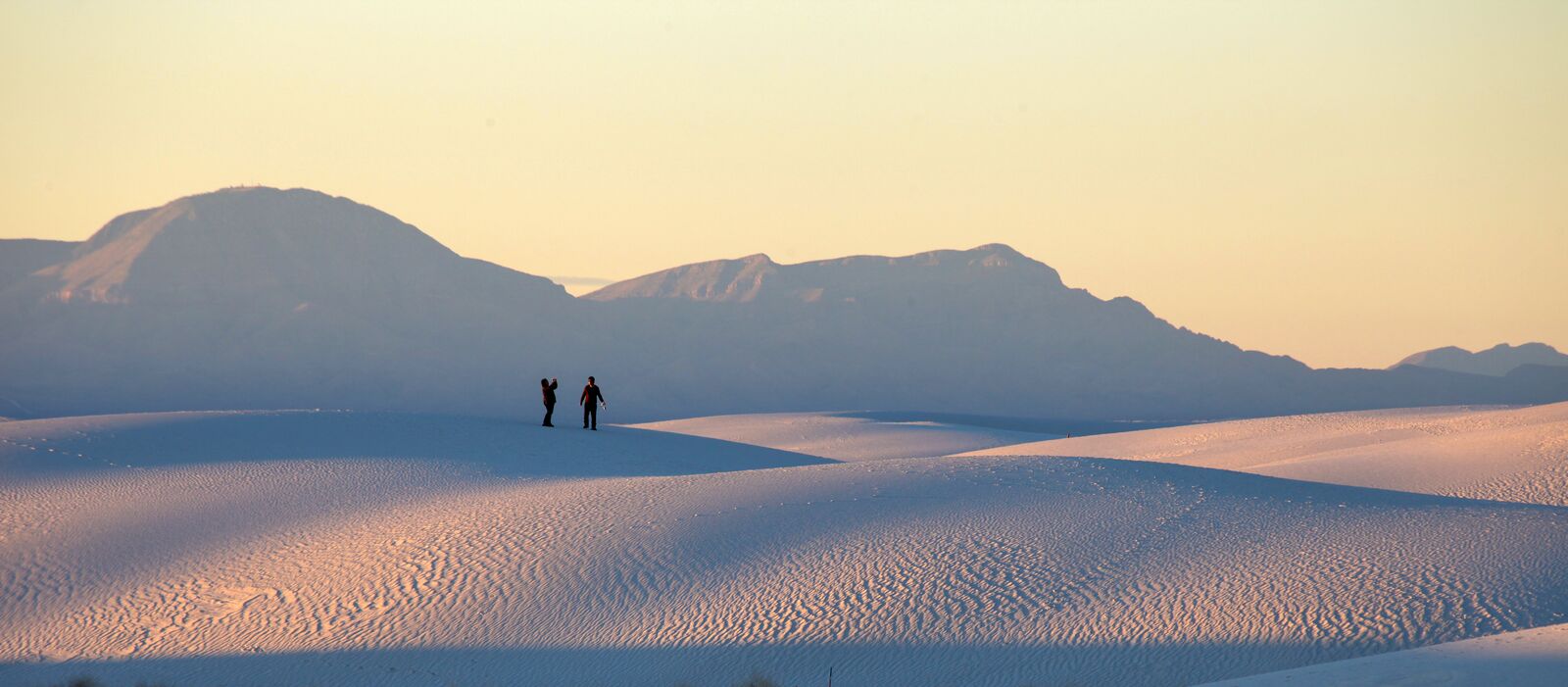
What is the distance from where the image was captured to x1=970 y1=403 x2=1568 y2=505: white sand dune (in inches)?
800

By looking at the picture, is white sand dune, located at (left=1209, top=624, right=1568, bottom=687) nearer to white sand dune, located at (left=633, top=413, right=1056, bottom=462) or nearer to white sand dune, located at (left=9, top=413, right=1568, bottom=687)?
white sand dune, located at (left=9, top=413, right=1568, bottom=687)

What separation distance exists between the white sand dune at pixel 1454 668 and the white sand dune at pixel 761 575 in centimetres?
167

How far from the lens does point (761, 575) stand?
1411cm

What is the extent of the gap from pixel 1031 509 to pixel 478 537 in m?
6.14

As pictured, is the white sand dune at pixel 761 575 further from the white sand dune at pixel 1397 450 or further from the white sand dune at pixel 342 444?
the white sand dune at pixel 1397 450

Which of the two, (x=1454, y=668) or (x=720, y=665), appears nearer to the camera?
(x=1454, y=668)

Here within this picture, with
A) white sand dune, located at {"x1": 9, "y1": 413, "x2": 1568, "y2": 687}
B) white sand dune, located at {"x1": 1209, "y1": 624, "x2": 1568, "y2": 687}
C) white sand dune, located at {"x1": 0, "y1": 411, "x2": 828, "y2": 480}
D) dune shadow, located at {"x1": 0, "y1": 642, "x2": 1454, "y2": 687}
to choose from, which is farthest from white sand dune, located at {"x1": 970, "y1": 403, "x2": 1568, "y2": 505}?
white sand dune, located at {"x1": 1209, "y1": 624, "x2": 1568, "y2": 687}

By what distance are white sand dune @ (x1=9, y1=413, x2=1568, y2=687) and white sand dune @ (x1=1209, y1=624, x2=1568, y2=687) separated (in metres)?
1.67

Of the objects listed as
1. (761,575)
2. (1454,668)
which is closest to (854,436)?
(761,575)

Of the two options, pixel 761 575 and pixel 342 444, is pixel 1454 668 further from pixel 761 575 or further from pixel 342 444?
pixel 342 444

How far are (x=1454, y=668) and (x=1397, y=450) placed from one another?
16002 millimetres

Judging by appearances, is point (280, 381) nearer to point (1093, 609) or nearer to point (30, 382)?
point (30, 382)

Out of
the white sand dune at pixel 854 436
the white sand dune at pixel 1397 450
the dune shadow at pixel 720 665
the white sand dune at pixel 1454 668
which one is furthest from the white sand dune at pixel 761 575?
the white sand dune at pixel 854 436

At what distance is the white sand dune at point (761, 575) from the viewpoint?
40.0 feet
